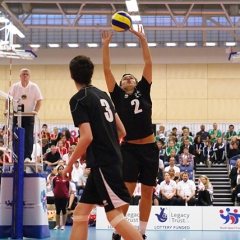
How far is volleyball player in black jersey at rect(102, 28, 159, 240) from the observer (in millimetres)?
6809

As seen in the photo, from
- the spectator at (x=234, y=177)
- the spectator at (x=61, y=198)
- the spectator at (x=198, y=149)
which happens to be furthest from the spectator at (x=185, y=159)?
the spectator at (x=61, y=198)

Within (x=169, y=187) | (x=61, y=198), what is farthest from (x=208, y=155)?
(x=61, y=198)

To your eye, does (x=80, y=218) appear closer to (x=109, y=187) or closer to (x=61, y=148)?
(x=109, y=187)

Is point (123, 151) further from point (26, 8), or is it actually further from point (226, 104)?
point (226, 104)

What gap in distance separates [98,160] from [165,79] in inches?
1041

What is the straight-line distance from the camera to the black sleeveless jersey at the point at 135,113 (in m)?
6.80

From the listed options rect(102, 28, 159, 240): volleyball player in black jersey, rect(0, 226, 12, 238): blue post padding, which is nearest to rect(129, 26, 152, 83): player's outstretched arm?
rect(102, 28, 159, 240): volleyball player in black jersey

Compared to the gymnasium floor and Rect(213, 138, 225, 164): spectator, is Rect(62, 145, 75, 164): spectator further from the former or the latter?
the gymnasium floor

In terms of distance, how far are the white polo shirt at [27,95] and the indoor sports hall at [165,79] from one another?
4.93 meters

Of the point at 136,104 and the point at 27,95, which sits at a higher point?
the point at 27,95

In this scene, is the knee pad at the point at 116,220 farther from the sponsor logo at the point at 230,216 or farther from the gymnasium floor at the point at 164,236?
the sponsor logo at the point at 230,216

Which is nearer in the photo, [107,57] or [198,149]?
[107,57]

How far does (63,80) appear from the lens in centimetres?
3162

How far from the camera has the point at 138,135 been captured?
6.84 m
